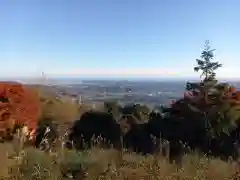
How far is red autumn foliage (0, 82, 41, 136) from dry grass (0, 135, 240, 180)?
54.3 inches

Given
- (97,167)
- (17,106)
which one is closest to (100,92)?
(17,106)

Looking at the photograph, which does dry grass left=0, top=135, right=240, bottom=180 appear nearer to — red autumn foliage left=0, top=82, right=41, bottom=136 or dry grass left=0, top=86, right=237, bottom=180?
dry grass left=0, top=86, right=237, bottom=180

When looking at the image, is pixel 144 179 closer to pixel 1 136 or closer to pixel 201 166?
pixel 201 166

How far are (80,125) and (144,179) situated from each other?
31.1ft

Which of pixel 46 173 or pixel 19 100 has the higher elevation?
pixel 19 100

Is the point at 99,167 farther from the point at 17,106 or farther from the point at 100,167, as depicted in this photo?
the point at 17,106

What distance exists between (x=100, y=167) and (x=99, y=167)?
0.5 inches

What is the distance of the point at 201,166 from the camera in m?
4.47

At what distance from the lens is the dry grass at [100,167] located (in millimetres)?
4004

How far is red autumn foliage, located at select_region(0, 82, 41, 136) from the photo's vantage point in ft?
20.2

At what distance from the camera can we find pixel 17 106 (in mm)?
6430

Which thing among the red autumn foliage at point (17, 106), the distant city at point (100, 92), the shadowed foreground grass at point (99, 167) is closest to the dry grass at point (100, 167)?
the shadowed foreground grass at point (99, 167)

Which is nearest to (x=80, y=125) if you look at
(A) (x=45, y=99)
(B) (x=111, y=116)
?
(B) (x=111, y=116)

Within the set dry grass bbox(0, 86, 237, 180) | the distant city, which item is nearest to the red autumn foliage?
the distant city
